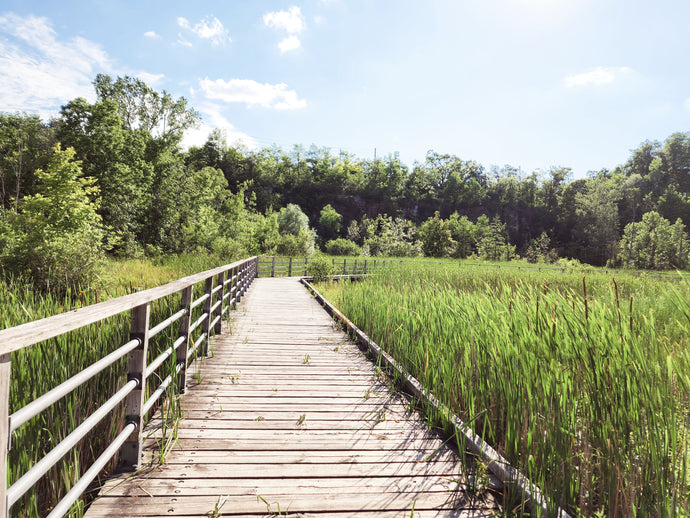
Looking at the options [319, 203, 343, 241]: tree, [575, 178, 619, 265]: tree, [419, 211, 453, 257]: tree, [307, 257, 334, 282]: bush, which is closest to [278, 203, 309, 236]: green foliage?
[419, 211, 453, 257]: tree

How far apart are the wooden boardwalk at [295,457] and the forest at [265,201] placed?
7.22 m

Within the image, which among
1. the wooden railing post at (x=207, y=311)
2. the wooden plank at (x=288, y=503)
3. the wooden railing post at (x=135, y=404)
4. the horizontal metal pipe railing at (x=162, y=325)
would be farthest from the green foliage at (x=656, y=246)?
the wooden railing post at (x=135, y=404)

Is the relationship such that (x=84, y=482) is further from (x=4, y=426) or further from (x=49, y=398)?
(x=4, y=426)

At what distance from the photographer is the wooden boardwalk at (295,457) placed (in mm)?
1868

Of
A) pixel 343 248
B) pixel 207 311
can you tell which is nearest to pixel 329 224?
pixel 343 248

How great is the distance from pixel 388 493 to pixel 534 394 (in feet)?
3.57

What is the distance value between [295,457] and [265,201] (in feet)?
227

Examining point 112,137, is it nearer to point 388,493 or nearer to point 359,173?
point 388,493

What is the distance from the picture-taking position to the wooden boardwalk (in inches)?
73.5

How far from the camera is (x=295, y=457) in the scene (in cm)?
234

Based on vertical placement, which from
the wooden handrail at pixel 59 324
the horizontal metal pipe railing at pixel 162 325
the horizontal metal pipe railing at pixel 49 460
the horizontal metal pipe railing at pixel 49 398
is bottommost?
the horizontal metal pipe railing at pixel 49 460

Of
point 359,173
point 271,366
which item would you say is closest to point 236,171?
point 359,173

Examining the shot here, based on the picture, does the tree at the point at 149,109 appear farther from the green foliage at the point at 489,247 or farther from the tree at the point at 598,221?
the tree at the point at 598,221

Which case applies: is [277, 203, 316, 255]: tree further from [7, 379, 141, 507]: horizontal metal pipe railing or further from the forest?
[7, 379, 141, 507]: horizontal metal pipe railing
